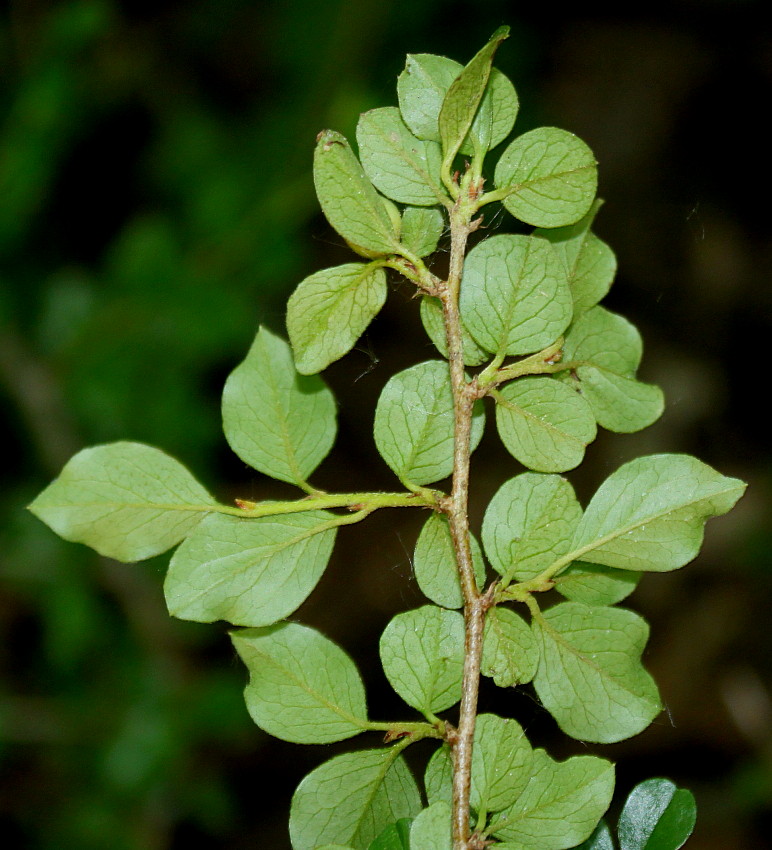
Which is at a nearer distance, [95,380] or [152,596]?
[95,380]

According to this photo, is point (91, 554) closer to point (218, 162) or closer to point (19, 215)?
point (19, 215)

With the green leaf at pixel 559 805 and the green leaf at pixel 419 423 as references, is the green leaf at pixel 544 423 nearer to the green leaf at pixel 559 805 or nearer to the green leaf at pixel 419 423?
the green leaf at pixel 419 423

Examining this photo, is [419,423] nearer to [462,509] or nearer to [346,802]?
[462,509]

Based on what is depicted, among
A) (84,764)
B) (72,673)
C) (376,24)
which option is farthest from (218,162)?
(84,764)

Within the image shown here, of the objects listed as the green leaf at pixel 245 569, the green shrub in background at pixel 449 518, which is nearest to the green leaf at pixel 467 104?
the green shrub in background at pixel 449 518

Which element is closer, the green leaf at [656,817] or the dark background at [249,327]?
the green leaf at [656,817]

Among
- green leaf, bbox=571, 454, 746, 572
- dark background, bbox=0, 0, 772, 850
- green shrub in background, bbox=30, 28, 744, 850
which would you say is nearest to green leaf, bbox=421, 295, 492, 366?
green shrub in background, bbox=30, 28, 744, 850

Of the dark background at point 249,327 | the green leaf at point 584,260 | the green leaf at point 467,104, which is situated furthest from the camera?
the dark background at point 249,327
